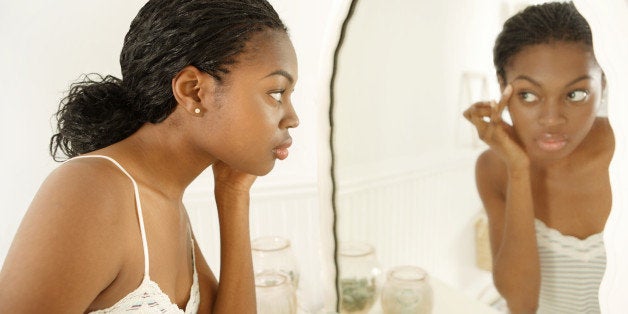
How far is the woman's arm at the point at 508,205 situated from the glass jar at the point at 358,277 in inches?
12.1

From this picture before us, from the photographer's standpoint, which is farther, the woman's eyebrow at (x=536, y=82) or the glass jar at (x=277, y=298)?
the glass jar at (x=277, y=298)

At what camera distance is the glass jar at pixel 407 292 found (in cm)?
76

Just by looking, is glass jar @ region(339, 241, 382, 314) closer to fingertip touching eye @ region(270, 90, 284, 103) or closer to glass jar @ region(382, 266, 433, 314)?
glass jar @ region(382, 266, 433, 314)

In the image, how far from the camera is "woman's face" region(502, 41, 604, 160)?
1.47ft

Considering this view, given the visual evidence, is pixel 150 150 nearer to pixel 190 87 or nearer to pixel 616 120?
pixel 190 87

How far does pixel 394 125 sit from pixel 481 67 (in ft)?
0.76

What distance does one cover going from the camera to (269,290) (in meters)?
0.87

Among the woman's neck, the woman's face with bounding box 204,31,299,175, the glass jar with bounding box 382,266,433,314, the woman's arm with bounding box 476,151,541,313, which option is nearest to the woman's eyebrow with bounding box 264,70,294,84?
the woman's face with bounding box 204,31,299,175

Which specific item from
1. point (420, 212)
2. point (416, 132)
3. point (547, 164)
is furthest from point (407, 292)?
point (547, 164)

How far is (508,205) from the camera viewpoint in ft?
1.88

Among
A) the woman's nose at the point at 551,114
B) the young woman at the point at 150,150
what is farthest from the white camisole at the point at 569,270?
the young woman at the point at 150,150

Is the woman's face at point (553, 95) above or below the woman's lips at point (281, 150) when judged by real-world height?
above

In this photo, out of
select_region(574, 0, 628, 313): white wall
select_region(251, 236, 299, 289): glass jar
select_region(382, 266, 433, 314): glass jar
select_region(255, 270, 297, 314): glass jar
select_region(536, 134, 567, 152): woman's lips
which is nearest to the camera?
select_region(574, 0, 628, 313): white wall

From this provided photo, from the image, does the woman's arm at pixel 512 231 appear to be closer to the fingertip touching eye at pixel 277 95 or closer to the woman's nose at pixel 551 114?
the woman's nose at pixel 551 114
